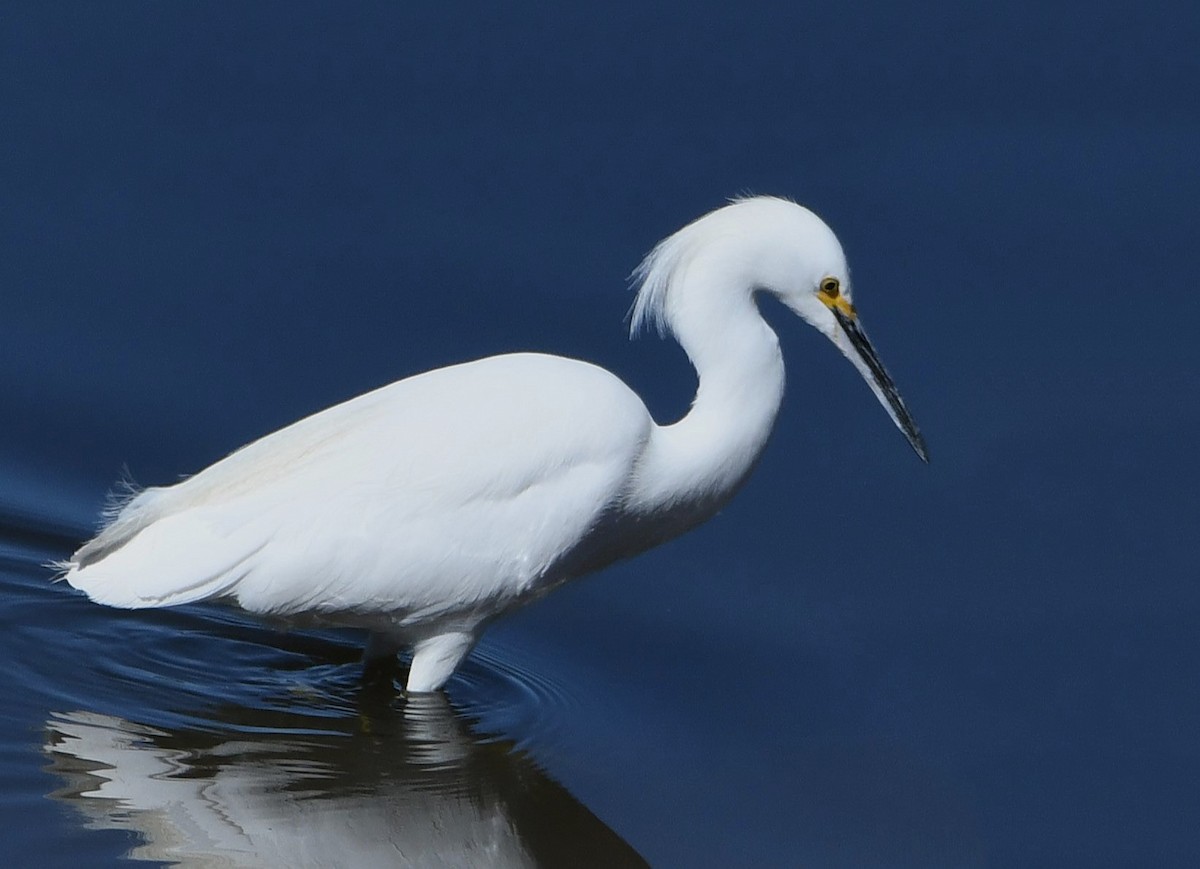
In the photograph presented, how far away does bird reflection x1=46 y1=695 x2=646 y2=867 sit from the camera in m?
4.54

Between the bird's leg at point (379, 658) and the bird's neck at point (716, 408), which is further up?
the bird's neck at point (716, 408)

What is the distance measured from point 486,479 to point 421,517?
0.67 ft

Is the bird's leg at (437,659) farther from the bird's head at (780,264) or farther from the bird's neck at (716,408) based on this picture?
the bird's head at (780,264)

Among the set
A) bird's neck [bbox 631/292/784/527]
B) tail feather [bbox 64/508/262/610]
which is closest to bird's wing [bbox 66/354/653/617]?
tail feather [bbox 64/508/262/610]

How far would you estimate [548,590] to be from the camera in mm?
5141

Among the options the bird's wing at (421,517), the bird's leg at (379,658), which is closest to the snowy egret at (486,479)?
the bird's wing at (421,517)

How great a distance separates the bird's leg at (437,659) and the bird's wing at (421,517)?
196 mm

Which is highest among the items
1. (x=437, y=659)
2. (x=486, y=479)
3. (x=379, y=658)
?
(x=486, y=479)

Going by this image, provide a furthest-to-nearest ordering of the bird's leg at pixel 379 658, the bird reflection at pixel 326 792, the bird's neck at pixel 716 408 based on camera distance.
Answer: the bird's leg at pixel 379 658, the bird's neck at pixel 716 408, the bird reflection at pixel 326 792

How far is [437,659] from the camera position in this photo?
16.8 ft

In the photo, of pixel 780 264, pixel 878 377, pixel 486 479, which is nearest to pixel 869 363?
pixel 878 377

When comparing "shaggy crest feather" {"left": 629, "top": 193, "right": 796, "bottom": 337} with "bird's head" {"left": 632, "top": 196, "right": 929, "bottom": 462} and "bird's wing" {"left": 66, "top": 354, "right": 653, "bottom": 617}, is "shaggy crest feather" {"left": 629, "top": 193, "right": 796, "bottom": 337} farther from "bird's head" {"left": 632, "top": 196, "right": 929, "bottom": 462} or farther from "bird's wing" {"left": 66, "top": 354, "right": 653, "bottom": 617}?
"bird's wing" {"left": 66, "top": 354, "right": 653, "bottom": 617}

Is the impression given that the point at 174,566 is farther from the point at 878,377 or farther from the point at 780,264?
the point at 878,377

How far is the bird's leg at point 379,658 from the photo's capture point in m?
5.34
